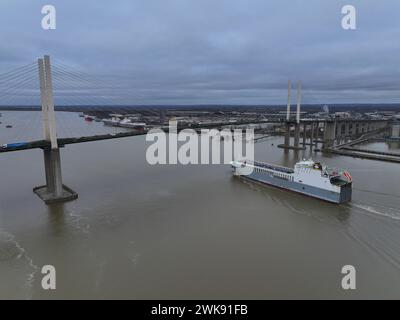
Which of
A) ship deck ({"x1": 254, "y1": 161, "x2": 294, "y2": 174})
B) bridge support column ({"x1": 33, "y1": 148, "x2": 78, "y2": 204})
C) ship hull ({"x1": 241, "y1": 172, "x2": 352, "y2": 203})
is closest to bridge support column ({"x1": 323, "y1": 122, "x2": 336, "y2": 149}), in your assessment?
ship deck ({"x1": 254, "y1": 161, "x2": 294, "y2": 174})

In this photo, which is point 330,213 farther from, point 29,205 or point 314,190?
point 29,205

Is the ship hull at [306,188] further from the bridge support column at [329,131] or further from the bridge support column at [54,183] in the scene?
the bridge support column at [329,131]

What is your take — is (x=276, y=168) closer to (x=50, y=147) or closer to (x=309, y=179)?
(x=309, y=179)

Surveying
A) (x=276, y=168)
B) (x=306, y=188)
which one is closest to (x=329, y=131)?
(x=276, y=168)

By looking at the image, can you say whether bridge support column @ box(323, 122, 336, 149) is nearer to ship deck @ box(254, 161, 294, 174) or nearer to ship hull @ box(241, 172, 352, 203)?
ship deck @ box(254, 161, 294, 174)

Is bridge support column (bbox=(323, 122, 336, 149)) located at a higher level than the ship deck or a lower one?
higher

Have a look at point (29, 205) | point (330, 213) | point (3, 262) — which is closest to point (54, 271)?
point (3, 262)
